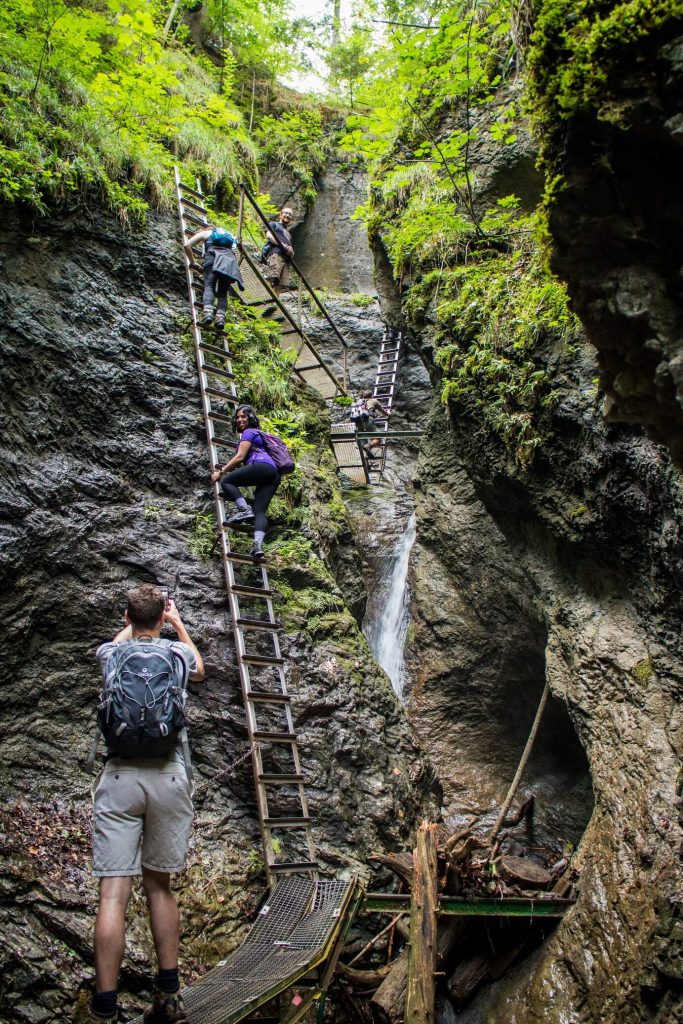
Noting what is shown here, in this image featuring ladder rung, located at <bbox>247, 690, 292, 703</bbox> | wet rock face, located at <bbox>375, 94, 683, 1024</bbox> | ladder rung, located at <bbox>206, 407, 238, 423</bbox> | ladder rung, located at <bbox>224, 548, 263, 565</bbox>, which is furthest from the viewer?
ladder rung, located at <bbox>206, 407, 238, 423</bbox>

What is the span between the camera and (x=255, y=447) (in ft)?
24.0

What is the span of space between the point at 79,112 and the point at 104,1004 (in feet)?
31.5

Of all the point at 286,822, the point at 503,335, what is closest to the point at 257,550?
the point at 286,822

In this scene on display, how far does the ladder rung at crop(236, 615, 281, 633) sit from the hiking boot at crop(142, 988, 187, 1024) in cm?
340

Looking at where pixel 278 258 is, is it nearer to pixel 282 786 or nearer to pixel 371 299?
pixel 371 299

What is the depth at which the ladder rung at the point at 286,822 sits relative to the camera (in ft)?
18.3

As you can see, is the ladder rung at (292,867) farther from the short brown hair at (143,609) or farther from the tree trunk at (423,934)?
the short brown hair at (143,609)

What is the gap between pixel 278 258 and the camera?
12.0 m

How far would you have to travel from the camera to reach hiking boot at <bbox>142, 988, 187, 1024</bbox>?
10.7 feet

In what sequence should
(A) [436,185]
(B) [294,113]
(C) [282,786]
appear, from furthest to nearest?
(B) [294,113] < (A) [436,185] < (C) [282,786]

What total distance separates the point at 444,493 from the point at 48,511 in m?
6.54

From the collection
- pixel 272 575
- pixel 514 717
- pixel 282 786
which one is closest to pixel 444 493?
pixel 514 717

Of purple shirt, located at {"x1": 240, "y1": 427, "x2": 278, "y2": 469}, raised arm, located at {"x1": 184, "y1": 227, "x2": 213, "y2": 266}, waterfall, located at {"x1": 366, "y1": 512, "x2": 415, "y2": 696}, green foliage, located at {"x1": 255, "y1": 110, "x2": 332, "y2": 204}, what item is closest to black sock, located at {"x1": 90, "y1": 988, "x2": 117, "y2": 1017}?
purple shirt, located at {"x1": 240, "y1": 427, "x2": 278, "y2": 469}

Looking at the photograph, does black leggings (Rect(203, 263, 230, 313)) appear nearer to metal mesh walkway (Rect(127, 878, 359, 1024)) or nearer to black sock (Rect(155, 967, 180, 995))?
metal mesh walkway (Rect(127, 878, 359, 1024))
